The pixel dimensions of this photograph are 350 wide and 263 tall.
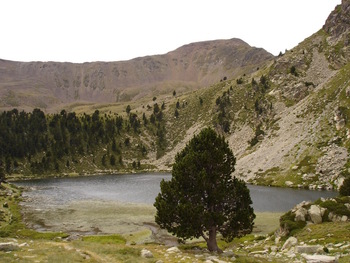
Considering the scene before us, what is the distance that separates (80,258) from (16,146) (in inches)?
7626

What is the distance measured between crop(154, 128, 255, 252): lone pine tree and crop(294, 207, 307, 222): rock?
404 inches

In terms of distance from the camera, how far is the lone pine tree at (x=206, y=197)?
31.0m

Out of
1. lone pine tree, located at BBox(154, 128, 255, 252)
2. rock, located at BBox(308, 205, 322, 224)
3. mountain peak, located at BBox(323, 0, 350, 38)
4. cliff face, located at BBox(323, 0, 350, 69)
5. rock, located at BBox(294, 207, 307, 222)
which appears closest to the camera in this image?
lone pine tree, located at BBox(154, 128, 255, 252)

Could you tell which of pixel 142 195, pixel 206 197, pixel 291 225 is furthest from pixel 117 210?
pixel 206 197

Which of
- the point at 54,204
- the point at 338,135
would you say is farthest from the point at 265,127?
the point at 54,204

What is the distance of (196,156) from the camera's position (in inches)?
1282

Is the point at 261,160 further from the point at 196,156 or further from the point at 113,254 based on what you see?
the point at 113,254

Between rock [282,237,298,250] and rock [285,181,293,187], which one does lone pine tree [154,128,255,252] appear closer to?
rock [282,237,298,250]

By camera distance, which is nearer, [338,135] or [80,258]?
[80,258]

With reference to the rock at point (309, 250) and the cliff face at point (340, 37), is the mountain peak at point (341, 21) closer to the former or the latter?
the cliff face at point (340, 37)

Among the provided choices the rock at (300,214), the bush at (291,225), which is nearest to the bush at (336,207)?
the rock at (300,214)

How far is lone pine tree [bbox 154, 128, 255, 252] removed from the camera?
3102cm

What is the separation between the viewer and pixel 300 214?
40250 millimetres

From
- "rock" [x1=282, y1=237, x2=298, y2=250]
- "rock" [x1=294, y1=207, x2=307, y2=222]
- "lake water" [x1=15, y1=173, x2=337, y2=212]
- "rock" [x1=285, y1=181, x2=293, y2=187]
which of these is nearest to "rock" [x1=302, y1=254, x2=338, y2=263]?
"rock" [x1=282, y1=237, x2=298, y2=250]
